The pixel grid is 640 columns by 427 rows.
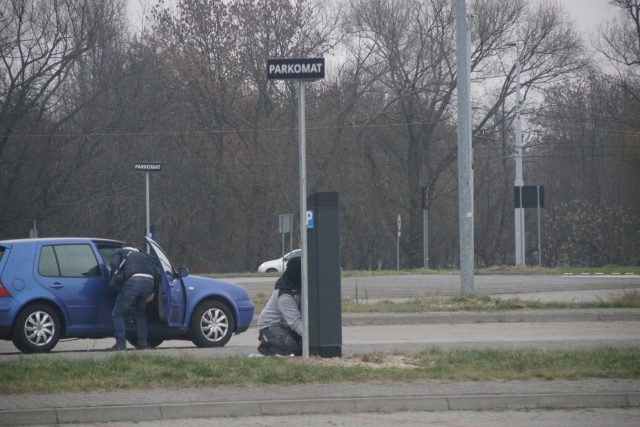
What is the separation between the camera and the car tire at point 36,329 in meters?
15.3

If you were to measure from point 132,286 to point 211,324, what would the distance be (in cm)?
166

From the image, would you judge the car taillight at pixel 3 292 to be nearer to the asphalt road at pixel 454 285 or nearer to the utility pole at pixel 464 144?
the utility pole at pixel 464 144

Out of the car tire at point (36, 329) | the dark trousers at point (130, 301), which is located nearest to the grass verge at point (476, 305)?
the dark trousers at point (130, 301)

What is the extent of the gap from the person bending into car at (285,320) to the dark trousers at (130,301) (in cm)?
225

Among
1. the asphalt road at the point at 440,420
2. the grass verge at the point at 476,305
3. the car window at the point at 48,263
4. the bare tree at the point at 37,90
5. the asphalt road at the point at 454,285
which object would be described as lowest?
the asphalt road at the point at 440,420

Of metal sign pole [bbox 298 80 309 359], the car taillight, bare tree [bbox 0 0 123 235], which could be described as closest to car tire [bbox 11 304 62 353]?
the car taillight

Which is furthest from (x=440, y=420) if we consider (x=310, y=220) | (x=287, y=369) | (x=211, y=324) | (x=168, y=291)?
(x=211, y=324)

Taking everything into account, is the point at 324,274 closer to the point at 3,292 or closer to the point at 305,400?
the point at 305,400

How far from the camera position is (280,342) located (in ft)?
→ 44.4

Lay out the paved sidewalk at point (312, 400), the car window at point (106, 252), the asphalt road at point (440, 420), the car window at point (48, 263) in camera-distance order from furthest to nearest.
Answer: the car window at point (106, 252)
the car window at point (48, 263)
the paved sidewalk at point (312, 400)
the asphalt road at point (440, 420)

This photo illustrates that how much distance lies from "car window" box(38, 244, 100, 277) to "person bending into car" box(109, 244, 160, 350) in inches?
21.4

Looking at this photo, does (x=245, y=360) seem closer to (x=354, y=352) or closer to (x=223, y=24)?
(x=354, y=352)

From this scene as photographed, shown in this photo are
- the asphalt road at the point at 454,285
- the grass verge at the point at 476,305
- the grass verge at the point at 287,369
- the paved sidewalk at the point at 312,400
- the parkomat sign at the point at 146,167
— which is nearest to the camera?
the paved sidewalk at the point at 312,400

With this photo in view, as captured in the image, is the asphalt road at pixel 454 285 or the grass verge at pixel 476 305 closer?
the grass verge at pixel 476 305
